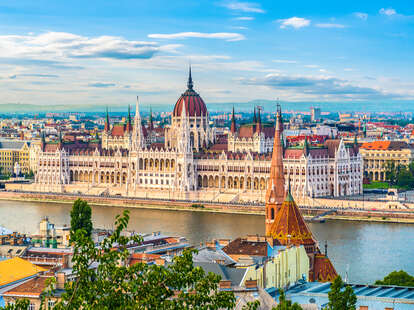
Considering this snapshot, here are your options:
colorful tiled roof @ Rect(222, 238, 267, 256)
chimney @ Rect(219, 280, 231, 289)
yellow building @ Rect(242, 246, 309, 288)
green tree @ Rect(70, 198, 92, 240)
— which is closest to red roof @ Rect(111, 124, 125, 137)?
green tree @ Rect(70, 198, 92, 240)

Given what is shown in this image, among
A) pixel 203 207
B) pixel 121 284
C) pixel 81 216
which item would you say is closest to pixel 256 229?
pixel 203 207

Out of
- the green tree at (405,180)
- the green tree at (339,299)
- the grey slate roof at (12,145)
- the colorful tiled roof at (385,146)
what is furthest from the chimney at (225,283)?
the grey slate roof at (12,145)

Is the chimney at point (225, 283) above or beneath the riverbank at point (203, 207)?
above

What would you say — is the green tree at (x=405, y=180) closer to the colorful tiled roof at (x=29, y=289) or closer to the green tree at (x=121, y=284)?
the colorful tiled roof at (x=29, y=289)

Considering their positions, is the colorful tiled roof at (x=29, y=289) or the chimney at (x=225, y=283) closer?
the chimney at (x=225, y=283)

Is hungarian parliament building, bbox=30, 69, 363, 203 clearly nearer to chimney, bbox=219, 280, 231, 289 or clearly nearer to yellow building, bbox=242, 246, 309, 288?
yellow building, bbox=242, 246, 309, 288

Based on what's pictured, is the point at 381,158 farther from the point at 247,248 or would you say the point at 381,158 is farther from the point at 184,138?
the point at 247,248
